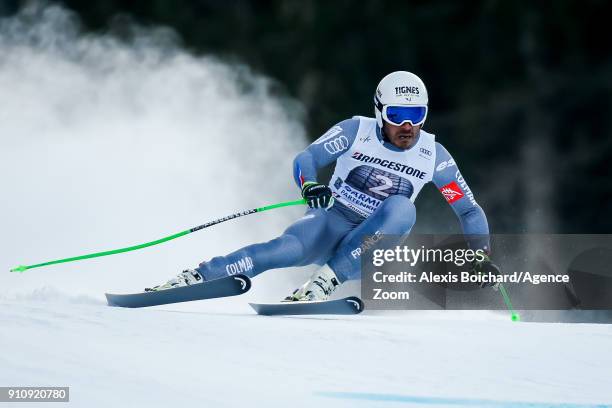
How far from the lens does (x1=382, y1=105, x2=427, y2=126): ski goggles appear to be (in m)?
7.00

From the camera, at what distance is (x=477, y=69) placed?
20844 mm

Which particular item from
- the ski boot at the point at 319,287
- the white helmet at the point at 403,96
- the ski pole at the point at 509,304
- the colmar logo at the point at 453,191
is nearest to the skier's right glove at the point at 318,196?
the ski boot at the point at 319,287

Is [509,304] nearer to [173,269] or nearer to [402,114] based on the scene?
[402,114]

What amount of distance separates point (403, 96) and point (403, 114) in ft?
0.34

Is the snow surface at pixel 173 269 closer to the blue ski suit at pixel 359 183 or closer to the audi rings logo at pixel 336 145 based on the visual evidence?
the blue ski suit at pixel 359 183

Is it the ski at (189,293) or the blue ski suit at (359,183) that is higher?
the blue ski suit at (359,183)

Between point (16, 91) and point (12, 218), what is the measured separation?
341cm

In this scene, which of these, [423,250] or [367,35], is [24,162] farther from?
[367,35]

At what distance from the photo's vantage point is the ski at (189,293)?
6469 mm

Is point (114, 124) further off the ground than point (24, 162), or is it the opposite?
point (114, 124)

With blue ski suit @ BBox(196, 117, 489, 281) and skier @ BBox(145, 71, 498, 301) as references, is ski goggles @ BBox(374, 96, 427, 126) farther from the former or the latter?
blue ski suit @ BBox(196, 117, 489, 281)

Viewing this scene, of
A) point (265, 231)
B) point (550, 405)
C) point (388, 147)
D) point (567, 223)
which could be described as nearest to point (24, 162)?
point (265, 231)

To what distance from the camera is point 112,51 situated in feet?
52.2

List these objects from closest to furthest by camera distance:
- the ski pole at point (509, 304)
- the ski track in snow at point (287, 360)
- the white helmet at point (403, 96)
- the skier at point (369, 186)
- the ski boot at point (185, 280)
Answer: the ski track in snow at point (287, 360)
the ski boot at point (185, 280)
the skier at point (369, 186)
the white helmet at point (403, 96)
the ski pole at point (509, 304)
